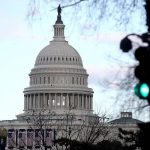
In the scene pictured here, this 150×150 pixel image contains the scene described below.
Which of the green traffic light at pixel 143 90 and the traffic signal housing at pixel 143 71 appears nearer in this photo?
the traffic signal housing at pixel 143 71

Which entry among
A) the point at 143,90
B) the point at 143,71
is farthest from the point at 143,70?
the point at 143,90

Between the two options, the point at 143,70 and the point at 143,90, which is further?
the point at 143,90

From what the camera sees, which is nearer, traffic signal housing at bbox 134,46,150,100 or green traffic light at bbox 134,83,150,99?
traffic signal housing at bbox 134,46,150,100

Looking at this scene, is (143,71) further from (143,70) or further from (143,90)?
(143,90)

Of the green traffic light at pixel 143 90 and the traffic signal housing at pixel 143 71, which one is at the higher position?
the traffic signal housing at pixel 143 71

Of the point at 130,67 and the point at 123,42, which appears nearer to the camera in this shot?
the point at 123,42

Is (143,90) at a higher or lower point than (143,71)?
lower

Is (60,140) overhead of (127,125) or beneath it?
beneath

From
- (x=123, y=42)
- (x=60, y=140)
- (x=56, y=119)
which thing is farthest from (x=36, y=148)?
(x=123, y=42)

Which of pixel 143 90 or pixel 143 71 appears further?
pixel 143 90

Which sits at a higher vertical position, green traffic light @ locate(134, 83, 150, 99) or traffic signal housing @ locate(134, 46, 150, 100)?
traffic signal housing @ locate(134, 46, 150, 100)

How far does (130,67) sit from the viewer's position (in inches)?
749

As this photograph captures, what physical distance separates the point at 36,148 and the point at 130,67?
545ft

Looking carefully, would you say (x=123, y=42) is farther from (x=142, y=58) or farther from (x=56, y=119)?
(x=56, y=119)
